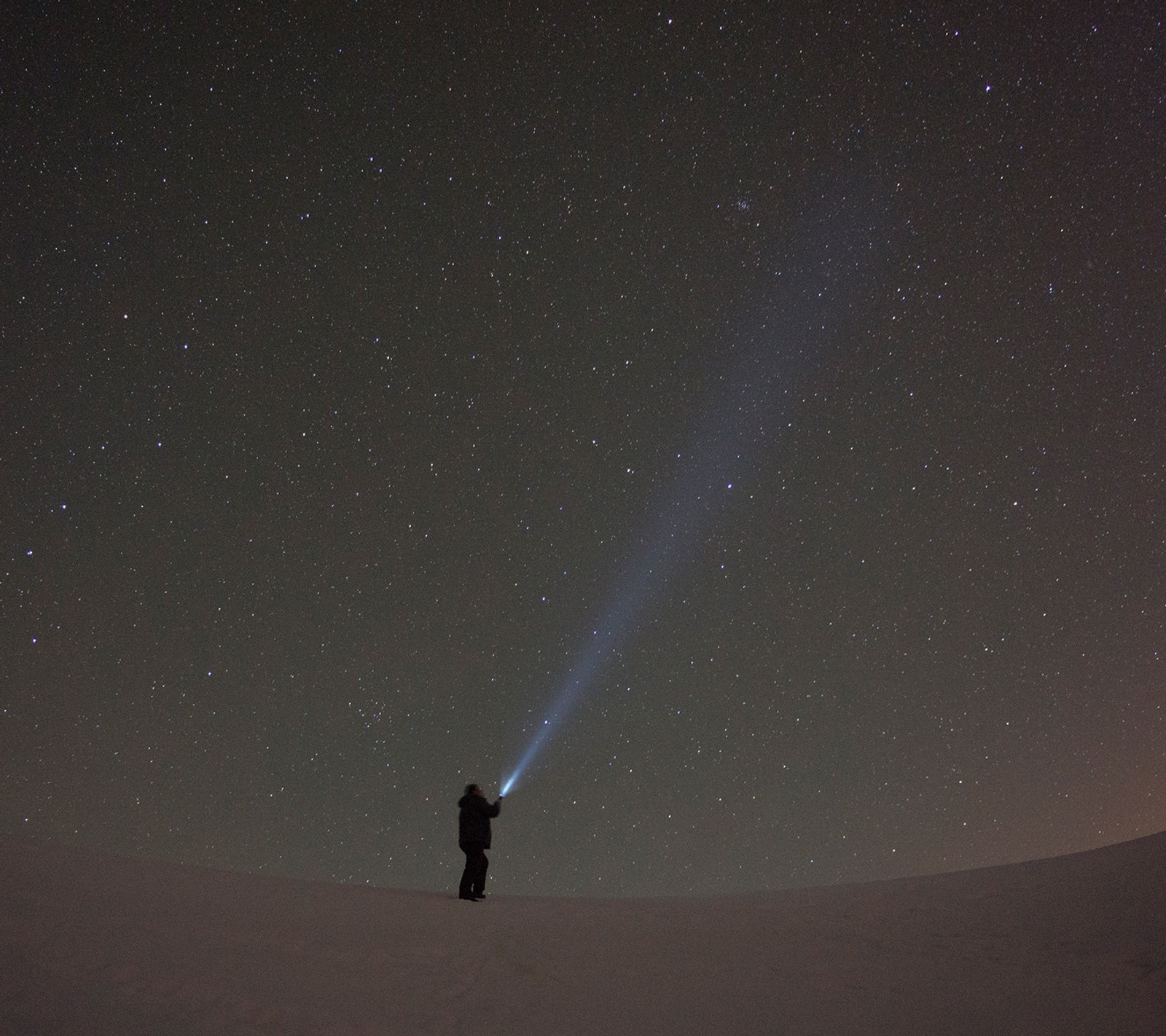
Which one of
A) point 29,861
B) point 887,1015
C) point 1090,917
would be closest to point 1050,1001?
point 887,1015

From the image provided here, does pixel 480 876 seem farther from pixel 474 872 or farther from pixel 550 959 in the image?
pixel 550 959

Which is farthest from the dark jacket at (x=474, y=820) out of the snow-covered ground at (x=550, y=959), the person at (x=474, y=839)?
the snow-covered ground at (x=550, y=959)

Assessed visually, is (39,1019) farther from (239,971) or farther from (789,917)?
(789,917)

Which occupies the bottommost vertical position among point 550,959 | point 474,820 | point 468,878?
point 550,959

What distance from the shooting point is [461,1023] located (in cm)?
447

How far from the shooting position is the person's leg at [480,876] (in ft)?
26.3

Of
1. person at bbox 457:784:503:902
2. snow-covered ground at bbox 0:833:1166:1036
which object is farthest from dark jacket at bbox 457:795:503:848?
snow-covered ground at bbox 0:833:1166:1036

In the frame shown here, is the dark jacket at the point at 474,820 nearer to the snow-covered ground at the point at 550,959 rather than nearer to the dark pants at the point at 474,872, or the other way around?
the dark pants at the point at 474,872

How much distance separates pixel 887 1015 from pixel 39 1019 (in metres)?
4.61

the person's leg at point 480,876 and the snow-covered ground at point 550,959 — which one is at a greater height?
the person's leg at point 480,876

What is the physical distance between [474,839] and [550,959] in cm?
249

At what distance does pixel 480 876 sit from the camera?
317 inches

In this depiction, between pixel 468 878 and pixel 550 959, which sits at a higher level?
pixel 468 878

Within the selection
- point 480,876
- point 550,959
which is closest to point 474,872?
point 480,876
